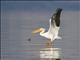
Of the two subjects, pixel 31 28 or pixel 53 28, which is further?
pixel 31 28

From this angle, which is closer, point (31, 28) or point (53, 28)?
point (53, 28)

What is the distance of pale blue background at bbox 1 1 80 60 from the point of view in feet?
25.0

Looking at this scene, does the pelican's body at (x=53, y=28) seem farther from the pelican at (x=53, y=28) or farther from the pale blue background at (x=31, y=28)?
the pale blue background at (x=31, y=28)

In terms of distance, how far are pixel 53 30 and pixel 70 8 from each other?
17.2ft

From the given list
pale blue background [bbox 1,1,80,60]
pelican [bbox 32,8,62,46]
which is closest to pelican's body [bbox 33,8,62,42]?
pelican [bbox 32,8,62,46]

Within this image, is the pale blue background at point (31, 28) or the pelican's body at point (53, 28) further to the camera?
the pelican's body at point (53, 28)

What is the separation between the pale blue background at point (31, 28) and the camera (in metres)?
7.62

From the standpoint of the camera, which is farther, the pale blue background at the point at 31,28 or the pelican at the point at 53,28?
the pelican at the point at 53,28

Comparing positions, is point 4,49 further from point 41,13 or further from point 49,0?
point 49,0

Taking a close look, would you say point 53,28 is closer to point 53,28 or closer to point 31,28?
point 53,28

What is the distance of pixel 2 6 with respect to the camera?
1163cm

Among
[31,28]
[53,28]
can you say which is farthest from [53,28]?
[31,28]

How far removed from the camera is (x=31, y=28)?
392 inches

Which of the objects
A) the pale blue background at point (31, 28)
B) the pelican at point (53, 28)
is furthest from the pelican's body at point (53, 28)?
the pale blue background at point (31, 28)
